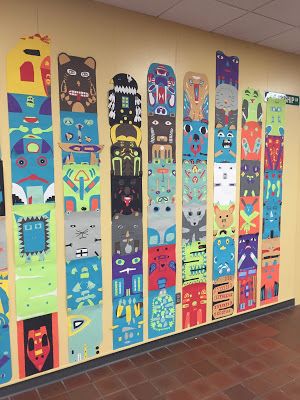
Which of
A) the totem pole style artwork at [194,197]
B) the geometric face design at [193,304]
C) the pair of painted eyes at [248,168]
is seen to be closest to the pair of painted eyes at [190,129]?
the totem pole style artwork at [194,197]

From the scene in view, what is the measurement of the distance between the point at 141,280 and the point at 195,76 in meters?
1.81

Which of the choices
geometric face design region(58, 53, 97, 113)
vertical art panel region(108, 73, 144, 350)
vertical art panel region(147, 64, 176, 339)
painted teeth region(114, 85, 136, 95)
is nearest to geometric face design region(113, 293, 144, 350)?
vertical art panel region(108, 73, 144, 350)

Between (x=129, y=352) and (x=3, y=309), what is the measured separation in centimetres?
111

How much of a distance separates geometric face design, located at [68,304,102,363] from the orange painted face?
180 mm

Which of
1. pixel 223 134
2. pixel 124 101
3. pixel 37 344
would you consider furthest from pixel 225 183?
pixel 37 344

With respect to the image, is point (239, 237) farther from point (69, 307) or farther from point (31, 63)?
point (31, 63)

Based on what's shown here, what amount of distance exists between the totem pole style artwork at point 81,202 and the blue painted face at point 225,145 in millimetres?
1182

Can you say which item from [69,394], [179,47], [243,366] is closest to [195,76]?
[179,47]

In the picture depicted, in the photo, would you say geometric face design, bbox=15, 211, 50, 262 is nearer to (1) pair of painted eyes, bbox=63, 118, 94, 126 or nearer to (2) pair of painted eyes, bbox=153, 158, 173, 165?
(1) pair of painted eyes, bbox=63, 118, 94, 126

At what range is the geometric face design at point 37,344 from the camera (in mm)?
2428

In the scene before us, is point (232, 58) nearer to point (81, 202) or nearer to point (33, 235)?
point (81, 202)

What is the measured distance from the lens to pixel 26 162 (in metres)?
2.35

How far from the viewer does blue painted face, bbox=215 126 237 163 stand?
318 cm

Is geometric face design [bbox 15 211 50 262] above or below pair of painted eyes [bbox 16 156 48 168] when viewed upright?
below
